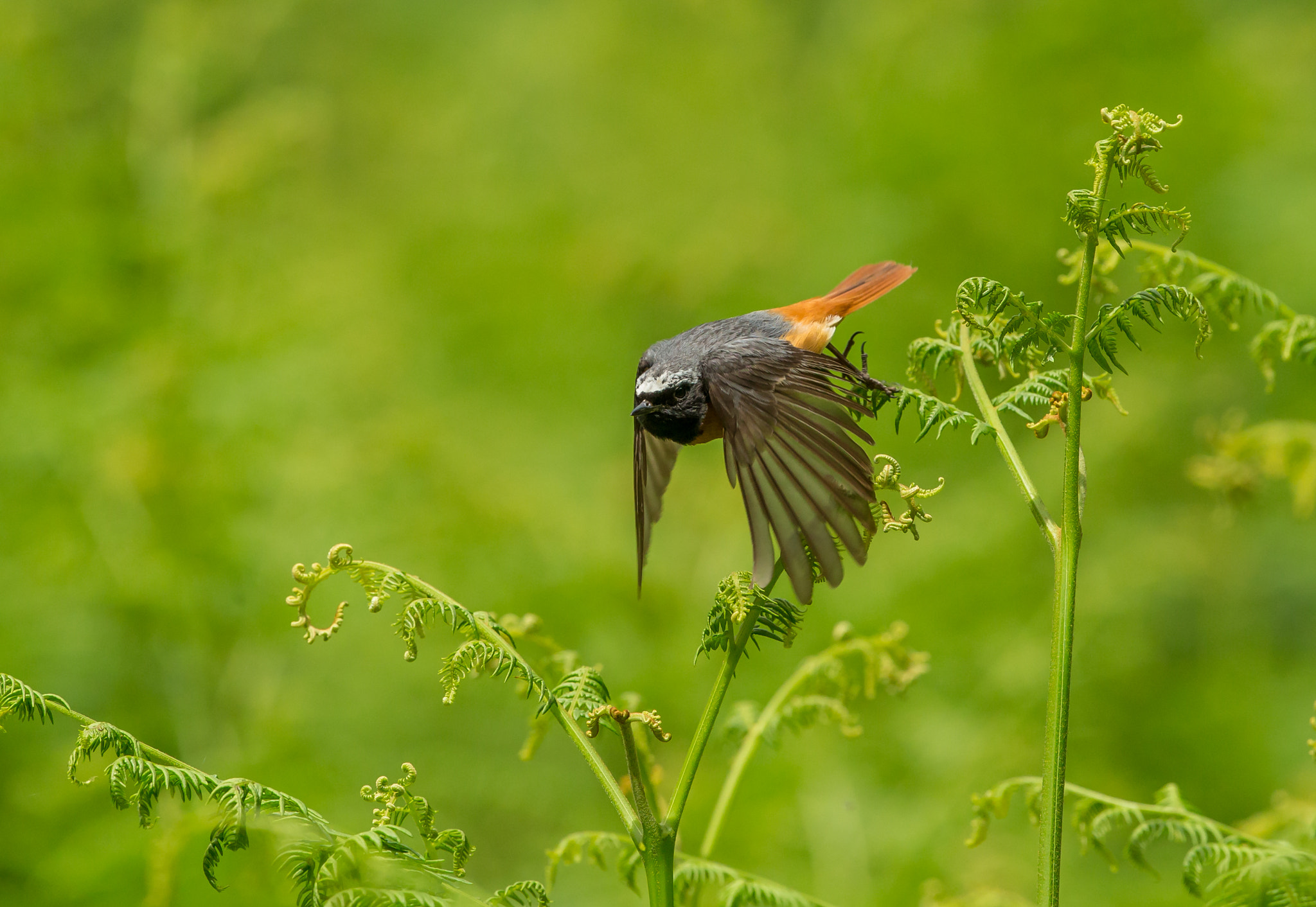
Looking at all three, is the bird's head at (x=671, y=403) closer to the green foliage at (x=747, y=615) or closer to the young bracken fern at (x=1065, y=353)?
the young bracken fern at (x=1065, y=353)

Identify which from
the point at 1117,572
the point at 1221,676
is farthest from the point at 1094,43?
the point at 1221,676

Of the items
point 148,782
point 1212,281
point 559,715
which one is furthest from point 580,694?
point 1212,281

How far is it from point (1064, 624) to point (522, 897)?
0.69 m

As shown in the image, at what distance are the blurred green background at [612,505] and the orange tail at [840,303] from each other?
121cm

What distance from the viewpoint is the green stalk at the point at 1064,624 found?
1.21 meters

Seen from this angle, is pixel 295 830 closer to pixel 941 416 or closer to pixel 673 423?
pixel 941 416

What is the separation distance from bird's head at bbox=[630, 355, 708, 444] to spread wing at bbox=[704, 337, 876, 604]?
166 millimetres

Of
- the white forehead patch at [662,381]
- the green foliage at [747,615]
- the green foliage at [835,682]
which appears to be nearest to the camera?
the green foliage at [747,615]

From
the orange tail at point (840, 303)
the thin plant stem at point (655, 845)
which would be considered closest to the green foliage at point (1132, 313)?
the thin plant stem at point (655, 845)

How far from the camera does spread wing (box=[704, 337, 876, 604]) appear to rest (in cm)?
151

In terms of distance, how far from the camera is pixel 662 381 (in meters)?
2.55

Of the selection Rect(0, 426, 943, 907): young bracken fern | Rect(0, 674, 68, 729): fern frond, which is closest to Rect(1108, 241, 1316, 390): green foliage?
Rect(0, 426, 943, 907): young bracken fern

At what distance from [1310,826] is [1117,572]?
113 inches

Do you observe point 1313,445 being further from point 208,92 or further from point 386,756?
point 208,92
